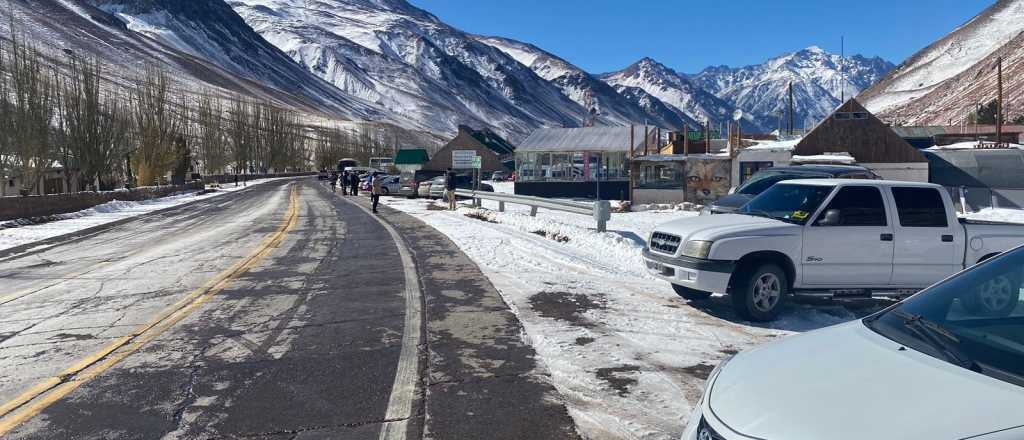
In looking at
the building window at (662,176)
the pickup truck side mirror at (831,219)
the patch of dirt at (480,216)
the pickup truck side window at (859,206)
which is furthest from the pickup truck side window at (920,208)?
the building window at (662,176)

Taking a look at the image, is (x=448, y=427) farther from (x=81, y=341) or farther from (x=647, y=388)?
(x=81, y=341)

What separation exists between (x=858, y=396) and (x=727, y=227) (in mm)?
5193

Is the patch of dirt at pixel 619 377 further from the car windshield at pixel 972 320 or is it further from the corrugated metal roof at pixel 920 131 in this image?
the corrugated metal roof at pixel 920 131

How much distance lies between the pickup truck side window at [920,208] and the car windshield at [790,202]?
0.78m

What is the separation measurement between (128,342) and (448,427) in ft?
13.1

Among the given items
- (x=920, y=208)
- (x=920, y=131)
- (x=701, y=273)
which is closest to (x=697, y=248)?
(x=701, y=273)

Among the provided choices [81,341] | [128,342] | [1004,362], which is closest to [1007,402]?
[1004,362]

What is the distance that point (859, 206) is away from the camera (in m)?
7.89

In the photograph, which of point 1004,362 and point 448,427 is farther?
point 448,427

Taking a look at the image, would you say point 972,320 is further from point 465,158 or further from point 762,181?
point 465,158

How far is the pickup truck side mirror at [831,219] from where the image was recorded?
767 centimetres

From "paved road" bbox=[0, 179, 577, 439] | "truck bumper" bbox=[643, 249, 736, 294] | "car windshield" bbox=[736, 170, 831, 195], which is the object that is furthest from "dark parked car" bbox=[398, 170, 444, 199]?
"truck bumper" bbox=[643, 249, 736, 294]

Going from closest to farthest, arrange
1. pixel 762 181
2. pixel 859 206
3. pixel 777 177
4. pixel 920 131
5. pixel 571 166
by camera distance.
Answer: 1. pixel 859 206
2. pixel 777 177
3. pixel 762 181
4. pixel 571 166
5. pixel 920 131

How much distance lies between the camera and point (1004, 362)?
284cm
